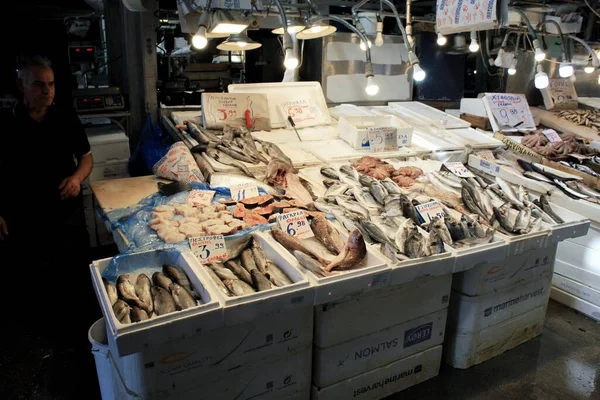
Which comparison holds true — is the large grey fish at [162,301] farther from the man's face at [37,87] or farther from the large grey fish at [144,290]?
the man's face at [37,87]

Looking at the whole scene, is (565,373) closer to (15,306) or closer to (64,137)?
(64,137)

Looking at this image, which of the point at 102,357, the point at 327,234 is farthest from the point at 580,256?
the point at 102,357

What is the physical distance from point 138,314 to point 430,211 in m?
2.10

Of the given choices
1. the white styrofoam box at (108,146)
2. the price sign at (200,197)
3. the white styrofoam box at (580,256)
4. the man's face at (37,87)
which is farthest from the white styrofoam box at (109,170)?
the white styrofoam box at (580,256)

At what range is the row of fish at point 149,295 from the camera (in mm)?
2205

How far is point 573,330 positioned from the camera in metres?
4.02

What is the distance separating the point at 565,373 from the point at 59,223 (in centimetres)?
408

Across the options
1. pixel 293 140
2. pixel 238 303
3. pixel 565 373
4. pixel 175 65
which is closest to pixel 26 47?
pixel 175 65

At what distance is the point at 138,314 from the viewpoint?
7.14 ft

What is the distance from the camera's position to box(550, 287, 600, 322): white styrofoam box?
4207 millimetres

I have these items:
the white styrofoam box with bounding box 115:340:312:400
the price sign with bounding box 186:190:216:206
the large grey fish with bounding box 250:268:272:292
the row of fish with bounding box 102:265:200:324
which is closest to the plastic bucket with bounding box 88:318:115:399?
the white styrofoam box with bounding box 115:340:312:400

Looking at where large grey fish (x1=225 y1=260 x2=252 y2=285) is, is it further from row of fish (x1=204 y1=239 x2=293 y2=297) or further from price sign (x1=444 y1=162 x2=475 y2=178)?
price sign (x1=444 y1=162 x2=475 y2=178)

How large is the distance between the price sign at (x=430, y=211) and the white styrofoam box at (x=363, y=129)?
1609 mm

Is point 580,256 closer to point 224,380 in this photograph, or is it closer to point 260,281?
point 260,281
